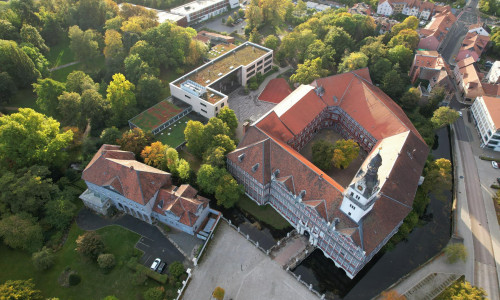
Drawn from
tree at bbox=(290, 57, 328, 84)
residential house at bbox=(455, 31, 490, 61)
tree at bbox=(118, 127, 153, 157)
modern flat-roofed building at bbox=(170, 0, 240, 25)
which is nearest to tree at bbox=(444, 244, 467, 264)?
tree at bbox=(290, 57, 328, 84)

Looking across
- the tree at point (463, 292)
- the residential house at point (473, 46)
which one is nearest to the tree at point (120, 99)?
the tree at point (463, 292)

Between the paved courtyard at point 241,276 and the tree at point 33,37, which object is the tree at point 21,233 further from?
the tree at point 33,37

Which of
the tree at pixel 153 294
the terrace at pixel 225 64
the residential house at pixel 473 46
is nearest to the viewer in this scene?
the tree at pixel 153 294

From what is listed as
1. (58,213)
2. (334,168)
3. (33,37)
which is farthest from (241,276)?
(33,37)

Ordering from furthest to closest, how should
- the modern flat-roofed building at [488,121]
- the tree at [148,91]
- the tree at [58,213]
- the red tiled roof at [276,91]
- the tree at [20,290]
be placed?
1. the red tiled roof at [276,91]
2. the tree at [148,91]
3. the modern flat-roofed building at [488,121]
4. the tree at [58,213]
5. the tree at [20,290]

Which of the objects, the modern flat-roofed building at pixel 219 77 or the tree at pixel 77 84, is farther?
the modern flat-roofed building at pixel 219 77

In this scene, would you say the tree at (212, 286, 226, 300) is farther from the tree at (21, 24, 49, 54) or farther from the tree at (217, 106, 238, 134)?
the tree at (21, 24, 49, 54)
